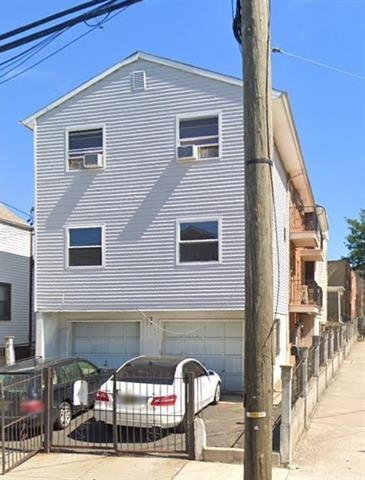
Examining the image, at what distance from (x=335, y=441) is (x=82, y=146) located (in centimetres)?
1168

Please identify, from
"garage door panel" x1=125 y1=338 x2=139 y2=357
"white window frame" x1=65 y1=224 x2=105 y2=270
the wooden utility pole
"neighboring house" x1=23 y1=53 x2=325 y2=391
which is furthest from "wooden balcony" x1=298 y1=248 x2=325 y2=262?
the wooden utility pole

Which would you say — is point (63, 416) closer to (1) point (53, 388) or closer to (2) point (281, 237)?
(1) point (53, 388)

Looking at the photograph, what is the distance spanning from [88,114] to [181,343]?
758 centimetres

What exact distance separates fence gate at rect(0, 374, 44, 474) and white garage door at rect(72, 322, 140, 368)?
25.3ft

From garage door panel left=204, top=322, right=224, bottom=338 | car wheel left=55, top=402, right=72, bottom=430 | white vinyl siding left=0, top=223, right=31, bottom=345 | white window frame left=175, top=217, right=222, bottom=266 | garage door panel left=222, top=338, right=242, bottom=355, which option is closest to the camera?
car wheel left=55, top=402, right=72, bottom=430

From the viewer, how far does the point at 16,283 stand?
23.6m

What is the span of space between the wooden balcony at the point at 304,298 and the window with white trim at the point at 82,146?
9022 millimetres

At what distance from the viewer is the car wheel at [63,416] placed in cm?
1166

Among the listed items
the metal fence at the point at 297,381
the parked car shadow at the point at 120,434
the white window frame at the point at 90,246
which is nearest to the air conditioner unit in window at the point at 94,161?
the white window frame at the point at 90,246

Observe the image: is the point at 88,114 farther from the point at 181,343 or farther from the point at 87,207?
the point at 181,343

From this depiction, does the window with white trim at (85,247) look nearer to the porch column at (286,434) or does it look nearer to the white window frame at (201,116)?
the white window frame at (201,116)

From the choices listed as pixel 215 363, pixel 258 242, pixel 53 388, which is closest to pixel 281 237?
pixel 215 363

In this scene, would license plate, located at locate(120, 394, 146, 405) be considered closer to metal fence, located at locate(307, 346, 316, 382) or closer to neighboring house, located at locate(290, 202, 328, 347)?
metal fence, located at locate(307, 346, 316, 382)

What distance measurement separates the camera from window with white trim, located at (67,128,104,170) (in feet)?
59.6
